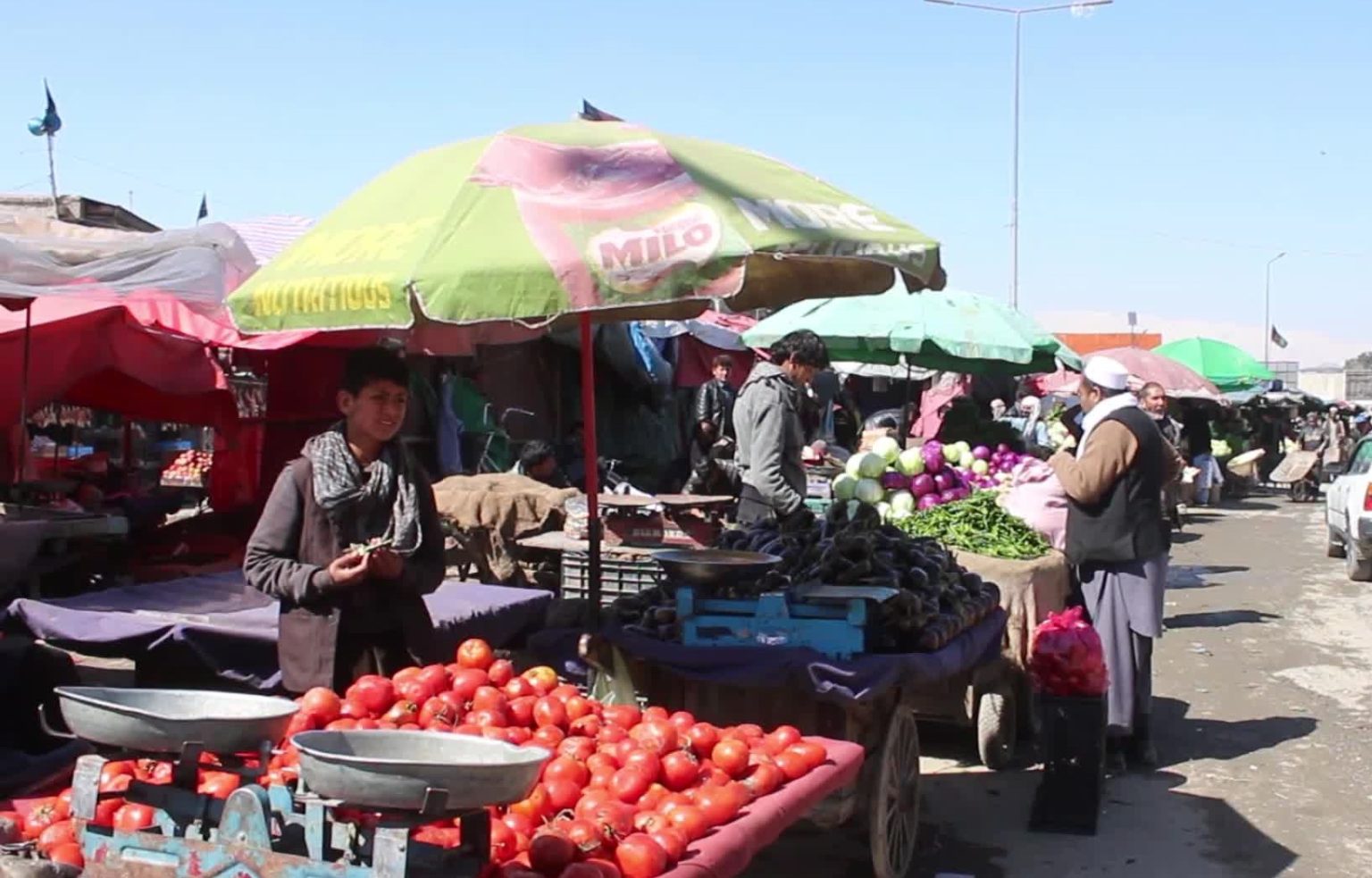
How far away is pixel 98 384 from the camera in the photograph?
11.4 m

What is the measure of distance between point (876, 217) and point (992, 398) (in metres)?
17.4

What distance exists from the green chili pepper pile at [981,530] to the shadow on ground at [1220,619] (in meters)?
4.30

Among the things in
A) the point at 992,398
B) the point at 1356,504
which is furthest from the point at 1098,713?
the point at 992,398

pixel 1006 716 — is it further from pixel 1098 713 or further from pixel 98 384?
pixel 98 384

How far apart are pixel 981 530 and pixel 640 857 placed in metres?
5.53

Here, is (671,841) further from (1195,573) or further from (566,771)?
(1195,573)

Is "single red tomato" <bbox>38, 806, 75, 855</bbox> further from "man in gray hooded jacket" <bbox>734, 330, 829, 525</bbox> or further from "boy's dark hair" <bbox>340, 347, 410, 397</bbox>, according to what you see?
"man in gray hooded jacket" <bbox>734, 330, 829, 525</bbox>

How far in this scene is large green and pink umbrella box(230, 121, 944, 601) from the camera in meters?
4.23

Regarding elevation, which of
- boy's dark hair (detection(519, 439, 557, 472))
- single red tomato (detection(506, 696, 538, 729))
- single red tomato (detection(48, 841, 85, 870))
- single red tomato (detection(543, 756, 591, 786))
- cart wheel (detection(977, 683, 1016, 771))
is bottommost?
cart wheel (detection(977, 683, 1016, 771))

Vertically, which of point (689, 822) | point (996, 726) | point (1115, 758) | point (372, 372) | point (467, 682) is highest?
point (372, 372)

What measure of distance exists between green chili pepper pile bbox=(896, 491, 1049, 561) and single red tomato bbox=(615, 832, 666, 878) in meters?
5.11

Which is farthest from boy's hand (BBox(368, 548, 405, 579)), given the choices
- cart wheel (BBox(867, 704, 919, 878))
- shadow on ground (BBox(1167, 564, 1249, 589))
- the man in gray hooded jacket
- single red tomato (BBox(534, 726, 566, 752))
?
shadow on ground (BBox(1167, 564, 1249, 589))

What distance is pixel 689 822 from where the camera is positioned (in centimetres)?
360

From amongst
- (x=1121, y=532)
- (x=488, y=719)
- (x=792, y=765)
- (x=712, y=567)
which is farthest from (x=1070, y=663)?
(x=488, y=719)
